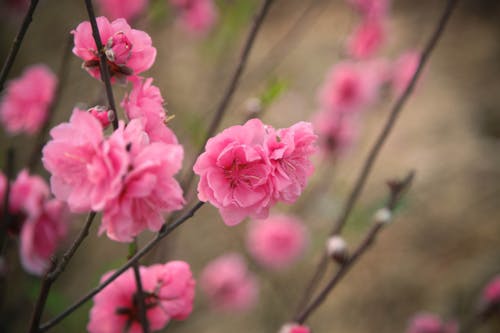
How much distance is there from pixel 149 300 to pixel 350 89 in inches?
37.2

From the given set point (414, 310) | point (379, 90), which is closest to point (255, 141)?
point (379, 90)

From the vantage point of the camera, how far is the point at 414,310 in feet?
5.10

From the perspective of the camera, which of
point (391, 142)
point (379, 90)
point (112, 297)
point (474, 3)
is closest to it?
point (112, 297)

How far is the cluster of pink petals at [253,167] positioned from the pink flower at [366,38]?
0.79 meters

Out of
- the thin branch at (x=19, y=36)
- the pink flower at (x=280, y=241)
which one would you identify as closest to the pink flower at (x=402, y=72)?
the pink flower at (x=280, y=241)

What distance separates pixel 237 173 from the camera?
1.30 feet

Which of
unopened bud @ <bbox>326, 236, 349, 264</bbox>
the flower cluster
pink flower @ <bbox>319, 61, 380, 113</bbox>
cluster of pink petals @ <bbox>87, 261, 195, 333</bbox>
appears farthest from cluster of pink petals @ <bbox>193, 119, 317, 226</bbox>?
pink flower @ <bbox>319, 61, 380, 113</bbox>

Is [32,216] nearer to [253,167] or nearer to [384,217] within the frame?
[253,167]

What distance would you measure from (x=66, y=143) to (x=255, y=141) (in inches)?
6.5

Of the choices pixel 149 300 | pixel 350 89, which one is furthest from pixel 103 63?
pixel 350 89

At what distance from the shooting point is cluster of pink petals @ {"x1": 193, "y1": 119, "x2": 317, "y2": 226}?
37cm

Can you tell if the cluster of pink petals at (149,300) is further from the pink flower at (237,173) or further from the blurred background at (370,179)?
the blurred background at (370,179)

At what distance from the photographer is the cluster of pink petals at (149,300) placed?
1.52ft

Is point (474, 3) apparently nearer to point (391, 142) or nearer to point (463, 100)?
point (463, 100)
